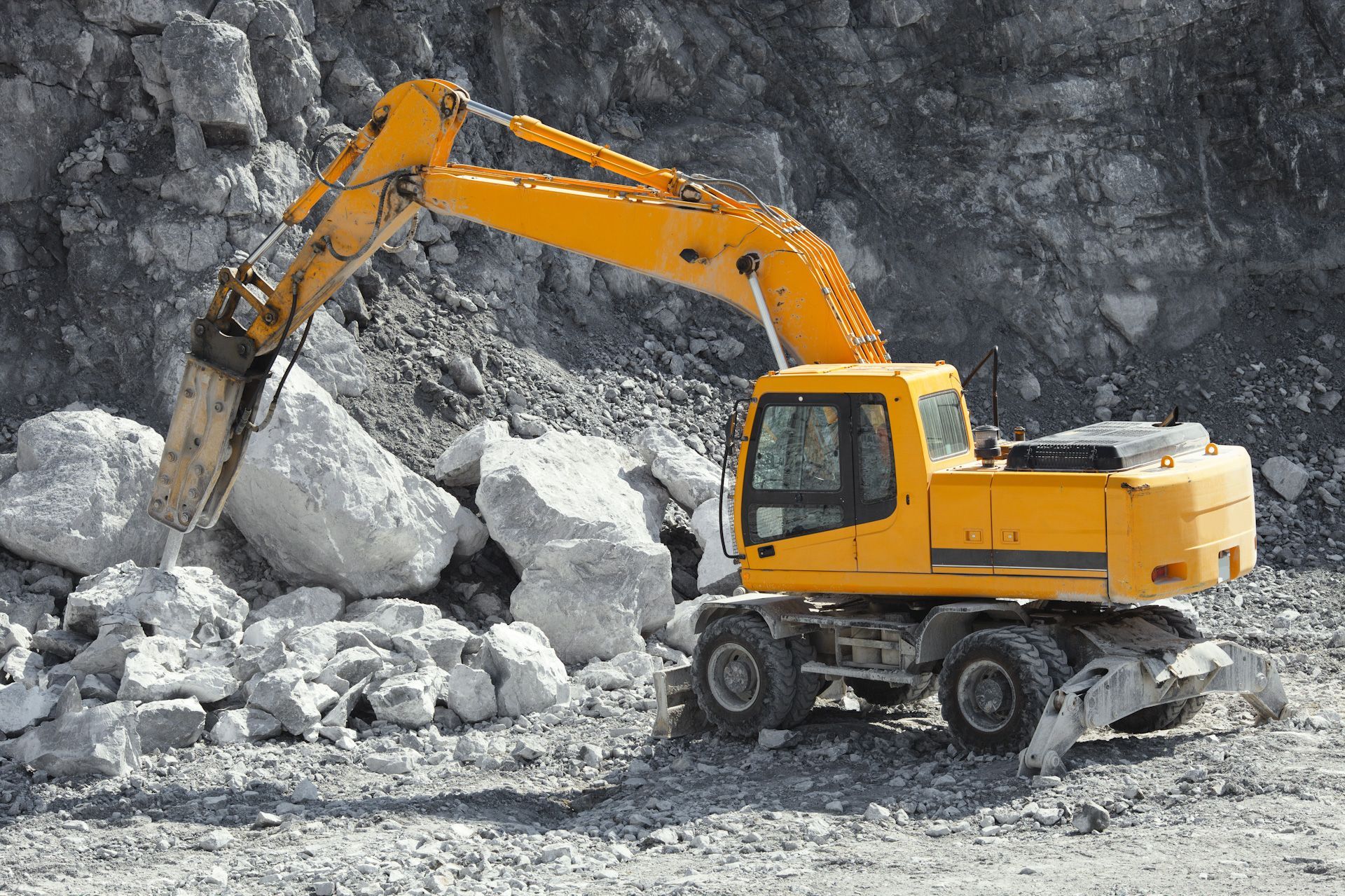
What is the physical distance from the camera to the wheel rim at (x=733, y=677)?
9195 mm

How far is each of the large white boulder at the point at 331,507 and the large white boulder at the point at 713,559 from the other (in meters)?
2.15

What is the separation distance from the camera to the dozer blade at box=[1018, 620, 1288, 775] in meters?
7.79

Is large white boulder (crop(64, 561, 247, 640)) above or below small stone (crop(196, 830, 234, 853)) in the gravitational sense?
above

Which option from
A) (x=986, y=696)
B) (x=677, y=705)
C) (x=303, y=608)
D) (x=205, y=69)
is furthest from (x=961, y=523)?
(x=205, y=69)

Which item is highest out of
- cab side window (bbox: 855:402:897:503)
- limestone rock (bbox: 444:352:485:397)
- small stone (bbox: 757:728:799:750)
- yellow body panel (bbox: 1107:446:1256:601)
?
limestone rock (bbox: 444:352:485:397)

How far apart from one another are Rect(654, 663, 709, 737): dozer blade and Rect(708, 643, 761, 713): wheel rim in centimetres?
19

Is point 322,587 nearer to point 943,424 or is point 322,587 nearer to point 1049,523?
point 943,424

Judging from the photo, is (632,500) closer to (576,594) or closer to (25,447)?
(576,594)

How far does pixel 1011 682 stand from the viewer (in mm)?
8141

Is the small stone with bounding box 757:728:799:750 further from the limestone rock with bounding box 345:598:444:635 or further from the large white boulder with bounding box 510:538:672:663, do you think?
the limestone rock with bounding box 345:598:444:635

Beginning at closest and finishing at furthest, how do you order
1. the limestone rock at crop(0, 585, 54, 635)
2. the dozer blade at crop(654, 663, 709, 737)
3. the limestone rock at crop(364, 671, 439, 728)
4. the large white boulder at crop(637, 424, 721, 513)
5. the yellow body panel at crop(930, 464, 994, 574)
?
the yellow body panel at crop(930, 464, 994, 574), the dozer blade at crop(654, 663, 709, 737), the limestone rock at crop(364, 671, 439, 728), the limestone rock at crop(0, 585, 54, 635), the large white boulder at crop(637, 424, 721, 513)

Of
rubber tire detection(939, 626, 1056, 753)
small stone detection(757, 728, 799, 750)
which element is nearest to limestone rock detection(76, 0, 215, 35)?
small stone detection(757, 728, 799, 750)

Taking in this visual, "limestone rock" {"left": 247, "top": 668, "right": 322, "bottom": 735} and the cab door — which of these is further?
"limestone rock" {"left": 247, "top": 668, "right": 322, "bottom": 735}

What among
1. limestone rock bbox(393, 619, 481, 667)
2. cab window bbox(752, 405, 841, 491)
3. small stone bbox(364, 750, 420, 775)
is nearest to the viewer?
cab window bbox(752, 405, 841, 491)
